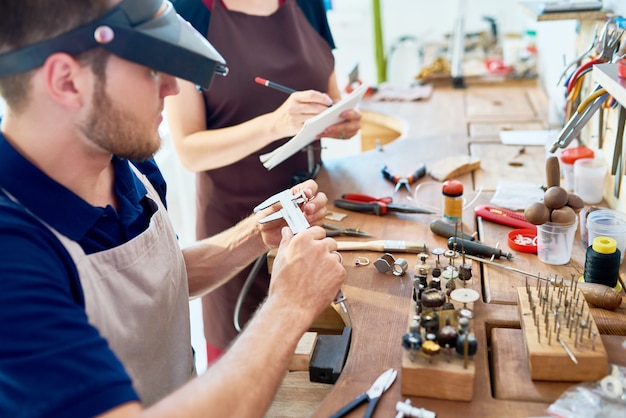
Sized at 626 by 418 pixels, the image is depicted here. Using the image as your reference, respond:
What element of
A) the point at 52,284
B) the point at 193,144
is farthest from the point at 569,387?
the point at 193,144

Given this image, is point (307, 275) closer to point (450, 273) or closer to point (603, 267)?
point (450, 273)

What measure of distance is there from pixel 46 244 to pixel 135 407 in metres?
0.31

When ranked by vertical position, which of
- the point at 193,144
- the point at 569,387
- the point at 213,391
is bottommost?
the point at 569,387

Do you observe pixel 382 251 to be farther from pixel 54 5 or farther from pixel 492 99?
pixel 492 99

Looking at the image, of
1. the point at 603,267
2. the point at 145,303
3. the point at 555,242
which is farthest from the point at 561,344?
the point at 145,303

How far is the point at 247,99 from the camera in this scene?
1.91 m

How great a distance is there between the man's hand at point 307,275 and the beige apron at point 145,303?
26 centimetres

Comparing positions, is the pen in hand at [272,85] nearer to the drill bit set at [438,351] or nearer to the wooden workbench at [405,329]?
the wooden workbench at [405,329]

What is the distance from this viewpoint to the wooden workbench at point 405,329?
3.34ft

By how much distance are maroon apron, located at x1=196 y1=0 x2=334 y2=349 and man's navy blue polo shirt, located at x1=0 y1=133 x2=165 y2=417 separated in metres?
0.95

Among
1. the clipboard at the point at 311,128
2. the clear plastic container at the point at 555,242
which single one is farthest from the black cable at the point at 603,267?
the clipboard at the point at 311,128

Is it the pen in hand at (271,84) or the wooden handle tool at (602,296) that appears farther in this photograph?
the pen in hand at (271,84)

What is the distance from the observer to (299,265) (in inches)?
45.2

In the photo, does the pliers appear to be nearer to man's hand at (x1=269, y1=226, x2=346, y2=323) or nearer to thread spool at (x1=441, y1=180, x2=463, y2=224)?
thread spool at (x1=441, y1=180, x2=463, y2=224)
